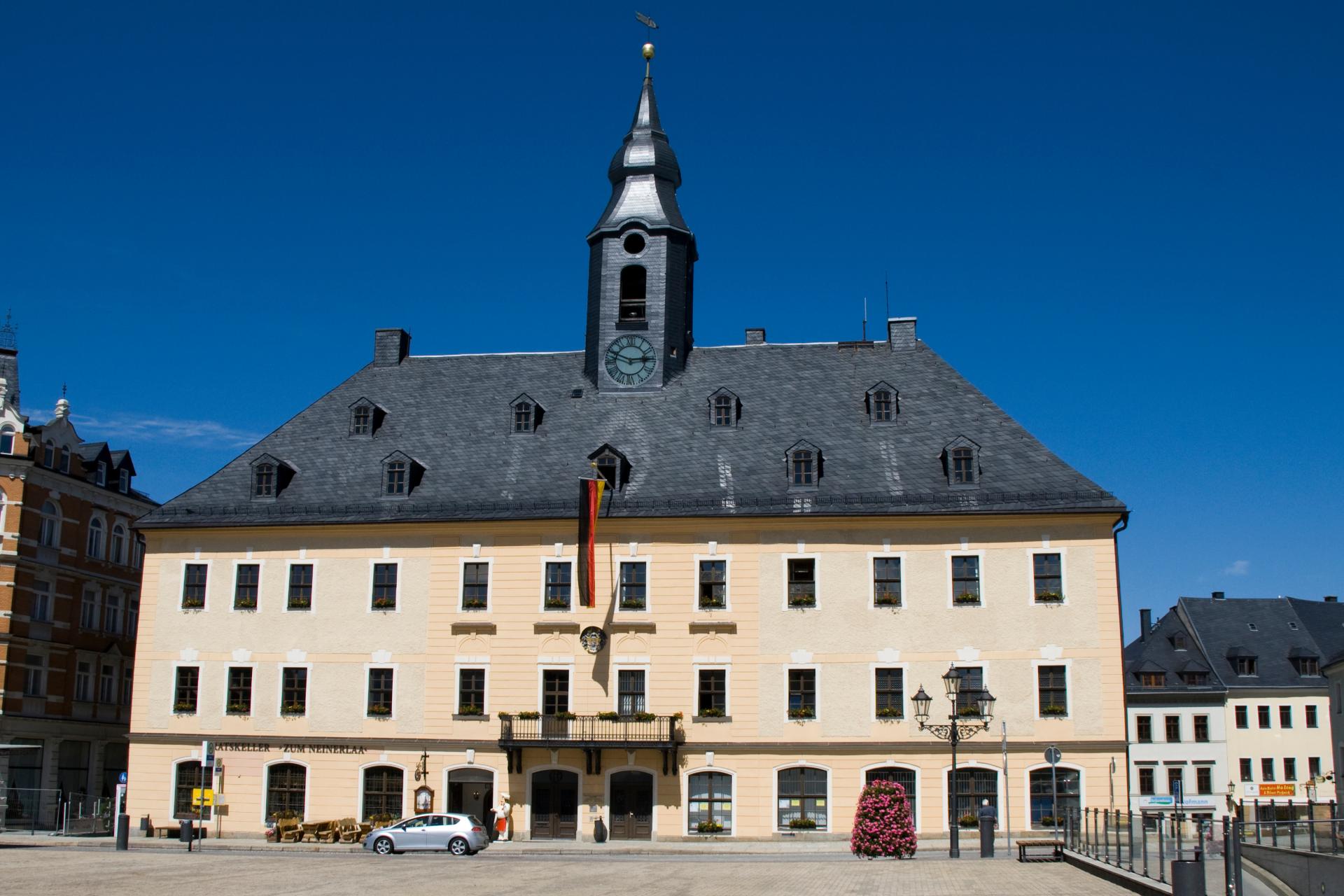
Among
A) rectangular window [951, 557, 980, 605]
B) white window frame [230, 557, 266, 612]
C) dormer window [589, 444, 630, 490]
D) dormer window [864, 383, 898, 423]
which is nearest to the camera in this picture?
rectangular window [951, 557, 980, 605]

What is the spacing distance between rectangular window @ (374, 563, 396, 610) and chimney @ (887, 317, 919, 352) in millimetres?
19331

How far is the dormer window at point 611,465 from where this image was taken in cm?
4506

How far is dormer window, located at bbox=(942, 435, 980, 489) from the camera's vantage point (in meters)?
43.8

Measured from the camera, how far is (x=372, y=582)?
Result: 148 ft

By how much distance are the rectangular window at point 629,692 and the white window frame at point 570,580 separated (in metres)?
2.80

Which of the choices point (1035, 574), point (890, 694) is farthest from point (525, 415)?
point (1035, 574)

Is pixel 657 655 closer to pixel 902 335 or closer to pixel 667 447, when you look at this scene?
pixel 667 447

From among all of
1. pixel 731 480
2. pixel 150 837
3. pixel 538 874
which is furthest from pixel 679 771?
pixel 150 837

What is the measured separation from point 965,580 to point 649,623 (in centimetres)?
999

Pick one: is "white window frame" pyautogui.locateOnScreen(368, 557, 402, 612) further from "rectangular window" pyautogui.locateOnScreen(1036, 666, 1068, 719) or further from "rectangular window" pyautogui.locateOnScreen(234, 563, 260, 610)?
"rectangular window" pyautogui.locateOnScreen(1036, 666, 1068, 719)

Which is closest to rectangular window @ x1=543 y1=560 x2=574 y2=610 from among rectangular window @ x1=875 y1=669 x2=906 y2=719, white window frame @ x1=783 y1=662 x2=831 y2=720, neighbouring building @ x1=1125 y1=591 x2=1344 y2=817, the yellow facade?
the yellow facade

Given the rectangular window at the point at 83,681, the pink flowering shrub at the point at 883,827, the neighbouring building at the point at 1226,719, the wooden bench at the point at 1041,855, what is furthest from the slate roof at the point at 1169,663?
the rectangular window at the point at 83,681

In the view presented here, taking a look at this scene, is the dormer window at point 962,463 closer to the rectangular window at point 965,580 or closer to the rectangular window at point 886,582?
the rectangular window at point 965,580

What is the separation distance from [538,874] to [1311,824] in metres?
16.1
